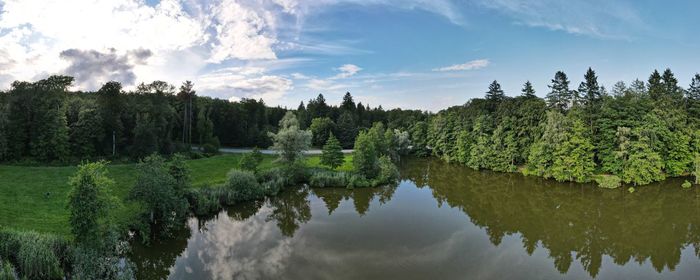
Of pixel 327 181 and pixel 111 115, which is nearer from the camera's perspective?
pixel 327 181

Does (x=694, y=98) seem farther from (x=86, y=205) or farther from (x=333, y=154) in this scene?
(x=86, y=205)

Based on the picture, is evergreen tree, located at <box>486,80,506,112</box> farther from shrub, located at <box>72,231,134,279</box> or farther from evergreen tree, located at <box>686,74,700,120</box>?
shrub, located at <box>72,231,134,279</box>

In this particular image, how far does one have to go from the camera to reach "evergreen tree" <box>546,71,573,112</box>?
1610 inches

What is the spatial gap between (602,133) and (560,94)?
6.21 m

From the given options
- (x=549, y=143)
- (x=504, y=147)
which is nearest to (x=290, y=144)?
(x=549, y=143)

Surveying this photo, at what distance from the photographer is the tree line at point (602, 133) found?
1379 inches

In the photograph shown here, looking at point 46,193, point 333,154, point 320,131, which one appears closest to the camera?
point 46,193

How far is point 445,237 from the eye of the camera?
21.5m

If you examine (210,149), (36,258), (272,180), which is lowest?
(36,258)

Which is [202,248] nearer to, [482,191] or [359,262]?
[359,262]

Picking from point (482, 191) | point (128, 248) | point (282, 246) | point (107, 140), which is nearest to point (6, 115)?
point (107, 140)

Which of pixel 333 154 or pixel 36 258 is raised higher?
pixel 333 154

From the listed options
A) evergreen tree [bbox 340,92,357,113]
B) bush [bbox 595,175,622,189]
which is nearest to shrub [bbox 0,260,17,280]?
bush [bbox 595,175,622,189]

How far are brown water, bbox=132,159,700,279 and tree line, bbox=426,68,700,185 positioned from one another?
9.63 feet
